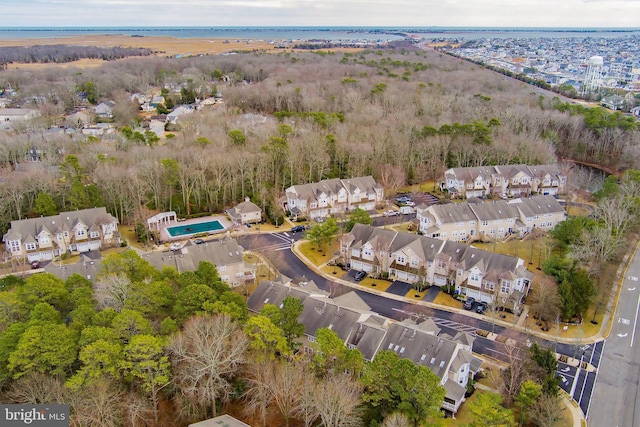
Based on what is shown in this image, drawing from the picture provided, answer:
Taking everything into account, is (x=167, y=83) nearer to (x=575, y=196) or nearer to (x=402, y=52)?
(x=402, y=52)

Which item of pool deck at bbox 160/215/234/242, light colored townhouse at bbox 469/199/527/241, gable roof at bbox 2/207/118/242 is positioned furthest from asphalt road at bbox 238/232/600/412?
light colored townhouse at bbox 469/199/527/241

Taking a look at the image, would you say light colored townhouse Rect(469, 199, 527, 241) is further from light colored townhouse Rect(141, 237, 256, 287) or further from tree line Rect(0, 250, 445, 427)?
tree line Rect(0, 250, 445, 427)

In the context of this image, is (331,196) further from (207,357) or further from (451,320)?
(207,357)

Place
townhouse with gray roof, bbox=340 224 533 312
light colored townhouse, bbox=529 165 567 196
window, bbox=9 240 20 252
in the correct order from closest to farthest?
townhouse with gray roof, bbox=340 224 533 312 < window, bbox=9 240 20 252 < light colored townhouse, bbox=529 165 567 196

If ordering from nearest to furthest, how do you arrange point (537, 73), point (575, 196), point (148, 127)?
1. point (575, 196)
2. point (148, 127)
3. point (537, 73)

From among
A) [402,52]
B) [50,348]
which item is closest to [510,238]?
[50,348]

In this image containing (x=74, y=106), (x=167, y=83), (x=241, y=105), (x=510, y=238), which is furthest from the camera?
(x=167, y=83)
